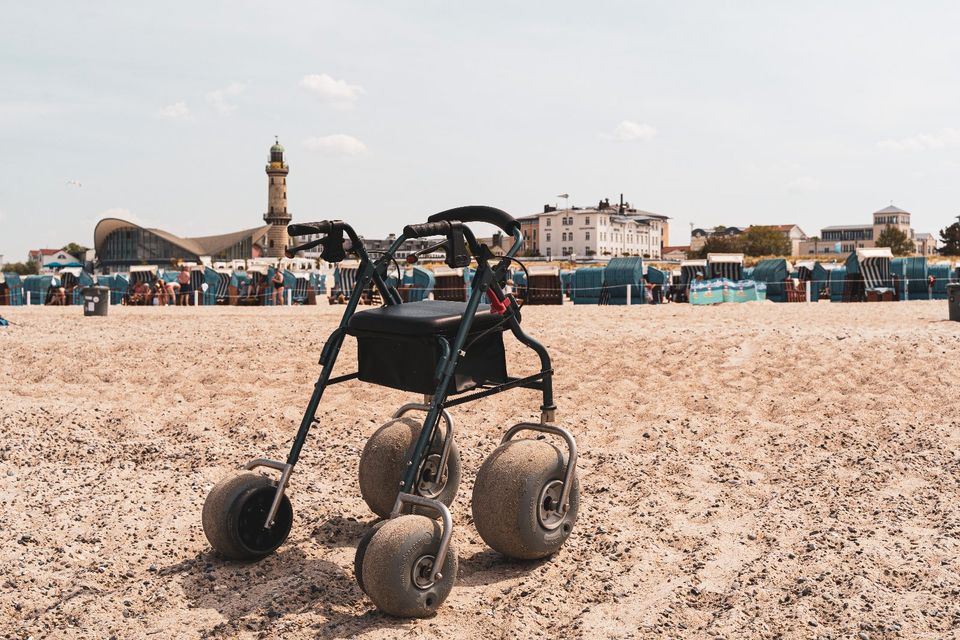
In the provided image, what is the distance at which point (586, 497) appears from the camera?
5410mm

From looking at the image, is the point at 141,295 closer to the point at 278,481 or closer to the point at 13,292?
the point at 13,292

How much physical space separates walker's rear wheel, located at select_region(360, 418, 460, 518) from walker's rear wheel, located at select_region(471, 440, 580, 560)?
26.0 inches

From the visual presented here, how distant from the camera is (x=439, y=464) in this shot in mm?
4773

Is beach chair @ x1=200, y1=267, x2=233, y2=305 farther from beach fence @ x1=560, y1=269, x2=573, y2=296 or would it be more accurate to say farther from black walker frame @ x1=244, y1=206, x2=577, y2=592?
black walker frame @ x1=244, y1=206, x2=577, y2=592

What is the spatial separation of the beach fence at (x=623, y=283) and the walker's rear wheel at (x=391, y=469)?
24.1 meters

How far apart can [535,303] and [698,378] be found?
21.6 m

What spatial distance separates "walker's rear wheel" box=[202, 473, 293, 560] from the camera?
4133 mm

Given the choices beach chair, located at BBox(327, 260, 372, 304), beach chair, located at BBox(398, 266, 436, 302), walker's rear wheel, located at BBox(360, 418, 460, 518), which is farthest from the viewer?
beach chair, located at BBox(327, 260, 372, 304)

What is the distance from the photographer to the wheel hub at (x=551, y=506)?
419cm

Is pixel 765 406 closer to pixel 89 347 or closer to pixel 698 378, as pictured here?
pixel 698 378

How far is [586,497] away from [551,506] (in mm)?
1195

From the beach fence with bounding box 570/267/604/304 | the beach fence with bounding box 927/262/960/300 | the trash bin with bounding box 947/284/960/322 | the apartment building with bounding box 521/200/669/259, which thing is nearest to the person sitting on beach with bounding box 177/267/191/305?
the beach fence with bounding box 570/267/604/304

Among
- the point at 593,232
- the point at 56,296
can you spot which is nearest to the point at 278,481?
the point at 56,296

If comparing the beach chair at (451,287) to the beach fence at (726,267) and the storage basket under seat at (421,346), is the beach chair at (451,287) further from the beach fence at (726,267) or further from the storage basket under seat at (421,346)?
the storage basket under seat at (421,346)
